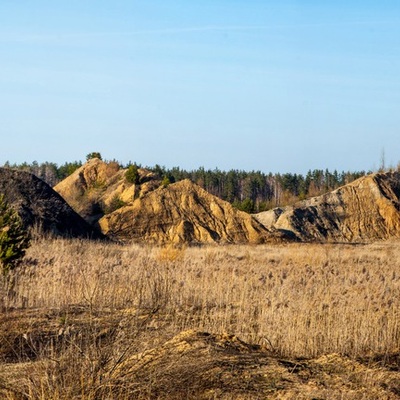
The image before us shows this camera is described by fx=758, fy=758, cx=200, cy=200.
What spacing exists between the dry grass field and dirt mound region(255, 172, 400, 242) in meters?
32.2

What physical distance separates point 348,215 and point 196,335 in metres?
48.1

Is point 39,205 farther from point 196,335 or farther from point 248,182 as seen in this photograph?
point 248,182

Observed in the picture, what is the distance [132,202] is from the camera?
47188mm

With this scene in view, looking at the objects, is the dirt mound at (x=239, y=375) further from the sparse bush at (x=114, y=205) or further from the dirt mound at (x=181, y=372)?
the sparse bush at (x=114, y=205)

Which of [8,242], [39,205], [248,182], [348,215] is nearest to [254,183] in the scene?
[248,182]

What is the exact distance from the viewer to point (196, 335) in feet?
24.8

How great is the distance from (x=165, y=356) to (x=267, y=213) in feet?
158

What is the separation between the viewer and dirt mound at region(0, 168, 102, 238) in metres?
32.8

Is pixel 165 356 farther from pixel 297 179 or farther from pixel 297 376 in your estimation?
pixel 297 179

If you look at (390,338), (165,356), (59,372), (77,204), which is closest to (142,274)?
(390,338)

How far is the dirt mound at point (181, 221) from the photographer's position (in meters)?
43.5

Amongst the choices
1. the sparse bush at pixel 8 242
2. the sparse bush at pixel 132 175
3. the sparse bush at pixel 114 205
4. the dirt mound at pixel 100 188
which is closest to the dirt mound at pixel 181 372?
the sparse bush at pixel 8 242

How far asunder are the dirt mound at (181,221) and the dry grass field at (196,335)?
944 inches

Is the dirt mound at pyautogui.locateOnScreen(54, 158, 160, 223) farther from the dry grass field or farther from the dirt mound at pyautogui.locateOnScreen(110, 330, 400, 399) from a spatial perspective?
the dirt mound at pyautogui.locateOnScreen(110, 330, 400, 399)
